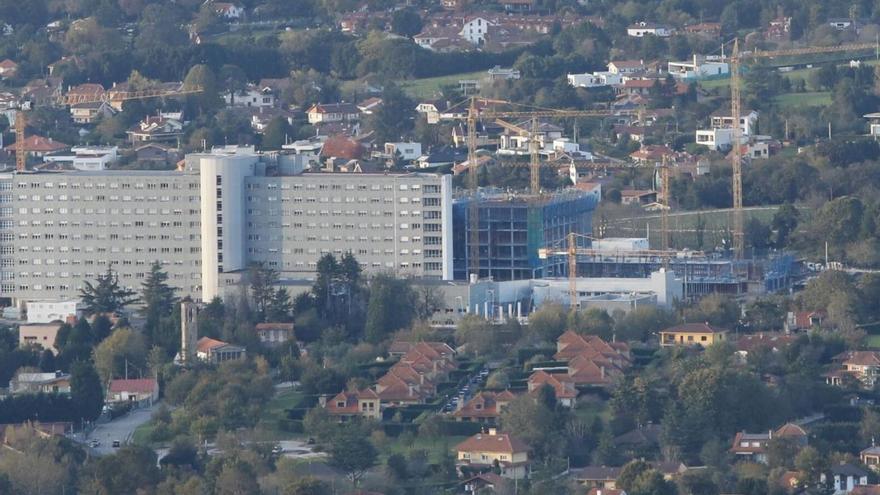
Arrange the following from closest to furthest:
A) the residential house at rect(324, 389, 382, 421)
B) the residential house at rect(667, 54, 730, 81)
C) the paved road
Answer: the paved road < the residential house at rect(324, 389, 382, 421) < the residential house at rect(667, 54, 730, 81)

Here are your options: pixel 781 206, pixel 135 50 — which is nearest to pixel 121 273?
pixel 781 206

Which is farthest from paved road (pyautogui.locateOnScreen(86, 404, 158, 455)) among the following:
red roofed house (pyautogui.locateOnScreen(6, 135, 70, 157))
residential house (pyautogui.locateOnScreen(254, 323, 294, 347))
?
red roofed house (pyautogui.locateOnScreen(6, 135, 70, 157))

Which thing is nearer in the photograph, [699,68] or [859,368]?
[859,368]

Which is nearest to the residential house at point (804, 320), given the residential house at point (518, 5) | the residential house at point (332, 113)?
the residential house at point (332, 113)

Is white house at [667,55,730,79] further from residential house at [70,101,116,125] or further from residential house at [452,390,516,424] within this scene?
residential house at [452,390,516,424]

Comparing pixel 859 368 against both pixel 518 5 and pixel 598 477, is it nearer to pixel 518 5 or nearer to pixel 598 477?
pixel 598 477

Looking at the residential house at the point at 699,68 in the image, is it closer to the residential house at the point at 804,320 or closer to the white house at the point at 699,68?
the white house at the point at 699,68

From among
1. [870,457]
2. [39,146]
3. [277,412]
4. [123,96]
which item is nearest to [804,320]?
[277,412]
